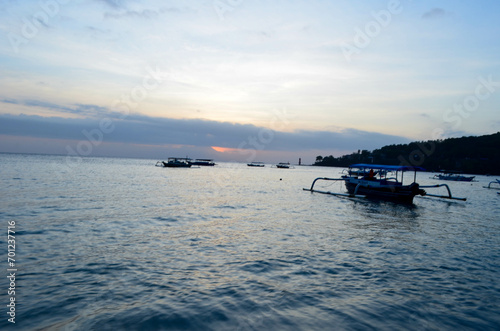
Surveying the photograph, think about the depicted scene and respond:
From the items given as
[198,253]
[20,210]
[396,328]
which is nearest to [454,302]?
[396,328]

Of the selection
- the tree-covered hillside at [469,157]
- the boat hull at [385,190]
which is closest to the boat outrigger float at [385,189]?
the boat hull at [385,190]

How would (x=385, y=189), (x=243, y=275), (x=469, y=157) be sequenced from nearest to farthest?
(x=243, y=275)
(x=385, y=189)
(x=469, y=157)

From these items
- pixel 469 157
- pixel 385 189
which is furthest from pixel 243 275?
pixel 469 157

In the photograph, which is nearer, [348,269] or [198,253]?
[348,269]

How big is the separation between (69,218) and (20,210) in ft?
15.0

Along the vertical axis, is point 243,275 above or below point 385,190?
below

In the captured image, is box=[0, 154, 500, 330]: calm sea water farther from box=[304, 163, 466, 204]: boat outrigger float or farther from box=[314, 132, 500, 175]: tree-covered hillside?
box=[314, 132, 500, 175]: tree-covered hillside

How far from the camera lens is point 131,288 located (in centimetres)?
871

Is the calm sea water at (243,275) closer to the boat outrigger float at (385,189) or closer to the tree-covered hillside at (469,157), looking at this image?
the boat outrigger float at (385,189)

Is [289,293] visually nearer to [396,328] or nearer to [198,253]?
[396,328]

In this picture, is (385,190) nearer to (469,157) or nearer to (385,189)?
(385,189)

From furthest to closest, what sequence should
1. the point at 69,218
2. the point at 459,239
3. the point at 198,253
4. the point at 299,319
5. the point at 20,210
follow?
the point at 20,210, the point at 69,218, the point at 459,239, the point at 198,253, the point at 299,319

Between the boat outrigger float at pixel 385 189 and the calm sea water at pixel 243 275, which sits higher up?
the boat outrigger float at pixel 385 189

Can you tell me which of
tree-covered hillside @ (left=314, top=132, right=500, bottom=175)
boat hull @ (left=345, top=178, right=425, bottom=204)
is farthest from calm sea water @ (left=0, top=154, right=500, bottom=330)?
tree-covered hillside @ (left=314, top=132, right=500, bottom=175)
